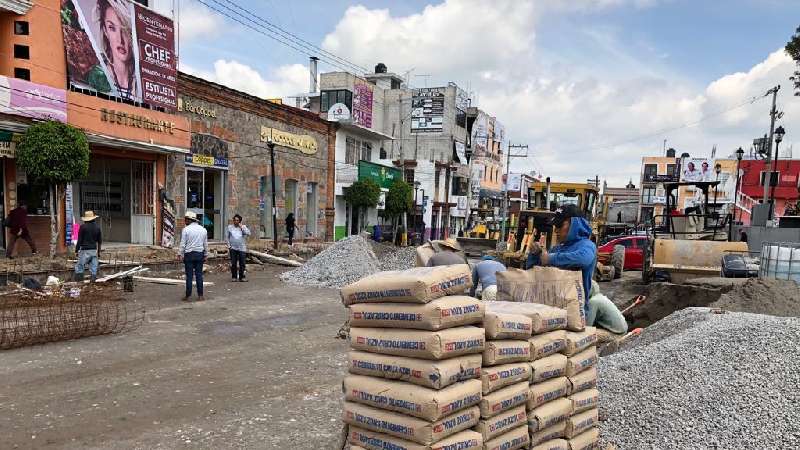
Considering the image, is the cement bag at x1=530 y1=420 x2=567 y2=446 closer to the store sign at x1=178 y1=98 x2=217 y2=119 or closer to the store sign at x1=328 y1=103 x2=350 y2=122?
the store sign at x1=178 y1=98 x2=217 y2=119

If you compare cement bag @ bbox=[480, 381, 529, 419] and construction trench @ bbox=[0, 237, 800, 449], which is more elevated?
cement bag @ bbox=[480, 381, 529, 419]

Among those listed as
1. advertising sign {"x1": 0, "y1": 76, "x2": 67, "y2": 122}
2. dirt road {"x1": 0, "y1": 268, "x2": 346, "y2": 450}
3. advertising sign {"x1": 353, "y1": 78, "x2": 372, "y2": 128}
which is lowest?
dirt road {"x1": 0, "y1": 268, "x2": 346, "y2": 450}

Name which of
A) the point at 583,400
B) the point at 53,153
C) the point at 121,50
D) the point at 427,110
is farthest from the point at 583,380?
the point at 427,110

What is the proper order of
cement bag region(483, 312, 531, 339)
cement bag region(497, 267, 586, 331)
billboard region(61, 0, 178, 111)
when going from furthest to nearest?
billboard region(61, 0, 178, 111), cement bag region(497, 267, 586, 331), cement bag region(483, 312, 531, 339)

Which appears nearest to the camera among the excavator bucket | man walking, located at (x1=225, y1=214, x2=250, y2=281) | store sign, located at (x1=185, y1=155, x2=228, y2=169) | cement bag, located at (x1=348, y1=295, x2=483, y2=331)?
cement bag, located at (x1=348, y1=295, x2=483, y2=331)

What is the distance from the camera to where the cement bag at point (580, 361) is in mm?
3463

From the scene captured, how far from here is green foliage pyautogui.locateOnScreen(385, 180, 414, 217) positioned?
31.8 meters

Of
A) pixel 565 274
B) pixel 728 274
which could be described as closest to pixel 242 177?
pixel 728 274

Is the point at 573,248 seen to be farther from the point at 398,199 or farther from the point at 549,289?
the point at 398,199

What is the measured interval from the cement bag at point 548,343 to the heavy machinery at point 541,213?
32.8 ft

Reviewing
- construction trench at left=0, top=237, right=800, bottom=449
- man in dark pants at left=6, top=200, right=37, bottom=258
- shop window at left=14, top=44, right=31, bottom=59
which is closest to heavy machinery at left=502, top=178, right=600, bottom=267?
construction trench at left=0, top=237, right=800, bottom=449

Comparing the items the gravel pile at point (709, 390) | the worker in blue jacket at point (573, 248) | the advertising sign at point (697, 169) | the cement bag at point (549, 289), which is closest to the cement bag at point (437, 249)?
the worker in blue jacket at point (573, 248)

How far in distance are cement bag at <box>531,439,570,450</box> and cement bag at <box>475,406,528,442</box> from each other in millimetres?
269

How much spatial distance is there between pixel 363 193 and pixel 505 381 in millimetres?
25653
